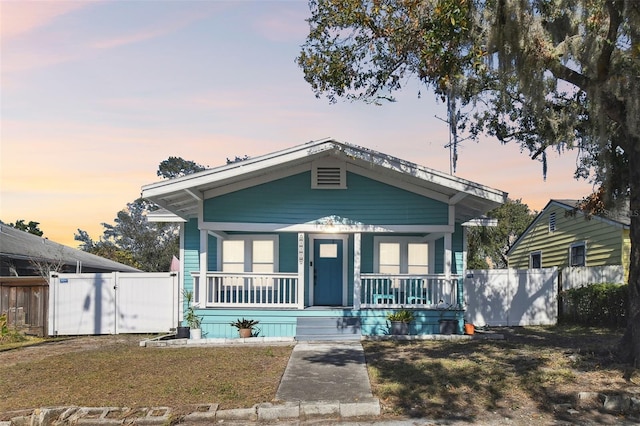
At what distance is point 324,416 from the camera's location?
706 cm

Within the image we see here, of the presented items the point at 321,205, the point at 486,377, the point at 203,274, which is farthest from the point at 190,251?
the point at 486,377

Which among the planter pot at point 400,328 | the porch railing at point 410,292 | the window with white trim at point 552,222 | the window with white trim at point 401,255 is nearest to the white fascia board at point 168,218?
the porch railing at point 410,292

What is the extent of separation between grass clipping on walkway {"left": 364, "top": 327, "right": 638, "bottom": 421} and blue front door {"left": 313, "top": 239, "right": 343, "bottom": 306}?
3695 mm

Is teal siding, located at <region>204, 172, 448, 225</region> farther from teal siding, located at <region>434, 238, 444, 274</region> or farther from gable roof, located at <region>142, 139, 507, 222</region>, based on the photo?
teal siding, located at <region>434, 238, 444, 274</region>

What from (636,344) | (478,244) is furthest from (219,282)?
(478,244)

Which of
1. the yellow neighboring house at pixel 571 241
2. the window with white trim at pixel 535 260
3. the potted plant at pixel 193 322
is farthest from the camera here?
the window with white trim at pixel 535 260

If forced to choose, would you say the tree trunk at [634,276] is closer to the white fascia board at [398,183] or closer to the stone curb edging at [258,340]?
the stone curb edging at [258,340]

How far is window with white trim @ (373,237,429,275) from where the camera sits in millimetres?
15656

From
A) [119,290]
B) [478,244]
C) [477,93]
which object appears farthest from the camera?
[478,244]

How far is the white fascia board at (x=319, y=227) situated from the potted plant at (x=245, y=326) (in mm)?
2207

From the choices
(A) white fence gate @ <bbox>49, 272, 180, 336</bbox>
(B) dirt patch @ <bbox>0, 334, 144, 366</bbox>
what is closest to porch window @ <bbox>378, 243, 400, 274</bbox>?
(A) white fence gate @ <bbox>49, 272, 180, 336</bbox>

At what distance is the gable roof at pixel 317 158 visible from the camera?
13.2 meters

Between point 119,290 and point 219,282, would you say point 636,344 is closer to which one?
point 219,282

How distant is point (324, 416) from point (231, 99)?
9.17 meters
